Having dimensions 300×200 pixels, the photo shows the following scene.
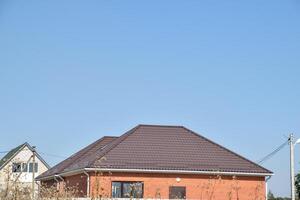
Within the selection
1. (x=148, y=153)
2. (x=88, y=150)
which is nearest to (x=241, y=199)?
(x=148, y=153)

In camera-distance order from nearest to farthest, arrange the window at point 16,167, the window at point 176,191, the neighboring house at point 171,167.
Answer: the window at point 16,167
the neighboring house at point 171,167
the window at point 176,191

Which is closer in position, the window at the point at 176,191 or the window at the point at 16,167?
the window at the point at 16,167

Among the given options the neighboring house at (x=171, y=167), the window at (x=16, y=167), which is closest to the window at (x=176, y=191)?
the neighboring house at (x=171, y=167)

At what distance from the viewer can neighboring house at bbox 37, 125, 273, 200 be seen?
26.2 m

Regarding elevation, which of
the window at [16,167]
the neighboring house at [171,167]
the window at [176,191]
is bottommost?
the window at [176,191]

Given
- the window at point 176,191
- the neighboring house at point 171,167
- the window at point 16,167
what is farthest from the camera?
the window at point 176,191

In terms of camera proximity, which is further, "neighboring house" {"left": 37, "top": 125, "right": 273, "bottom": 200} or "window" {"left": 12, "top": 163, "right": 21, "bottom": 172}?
"neighboring house" {"left": 37, "top": 125, "right": 273, "bottom": 200}

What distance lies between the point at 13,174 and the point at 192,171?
69.8 ft

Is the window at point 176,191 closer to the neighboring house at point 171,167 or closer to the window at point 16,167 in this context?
the neighboring house at point 171,167

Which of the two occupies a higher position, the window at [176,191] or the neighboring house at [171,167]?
the neighboring house at [171,167]

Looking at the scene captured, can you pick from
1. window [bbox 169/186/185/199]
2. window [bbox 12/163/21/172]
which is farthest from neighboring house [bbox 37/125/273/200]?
window [bbox 12/163/21/172]

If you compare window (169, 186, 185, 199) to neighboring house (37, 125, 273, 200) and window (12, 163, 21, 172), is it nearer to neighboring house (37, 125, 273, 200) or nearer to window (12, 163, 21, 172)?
neighboring house (37, 125, 273, 200)

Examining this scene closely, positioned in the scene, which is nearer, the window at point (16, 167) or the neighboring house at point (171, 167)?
the window at point (16, 167)

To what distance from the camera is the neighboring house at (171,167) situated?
26.2 meters
